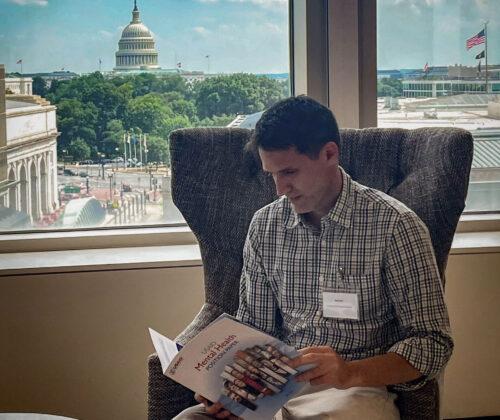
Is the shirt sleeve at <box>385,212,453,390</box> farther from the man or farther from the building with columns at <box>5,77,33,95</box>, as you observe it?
the building with columns at <box>5,77,33,95</box>

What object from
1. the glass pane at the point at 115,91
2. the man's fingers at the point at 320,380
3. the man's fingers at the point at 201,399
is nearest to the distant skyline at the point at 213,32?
the glass pane at the point at 115,91

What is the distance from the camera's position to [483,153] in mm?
3418

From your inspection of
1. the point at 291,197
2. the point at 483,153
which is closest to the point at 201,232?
the point at 291,197

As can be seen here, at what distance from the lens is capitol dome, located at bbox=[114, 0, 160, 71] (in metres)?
3.20

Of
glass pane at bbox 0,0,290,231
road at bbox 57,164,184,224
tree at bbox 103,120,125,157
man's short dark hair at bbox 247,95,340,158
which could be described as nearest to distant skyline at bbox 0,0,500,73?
glass pane at bbox 0,0,290,231

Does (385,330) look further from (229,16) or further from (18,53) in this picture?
(18,53)

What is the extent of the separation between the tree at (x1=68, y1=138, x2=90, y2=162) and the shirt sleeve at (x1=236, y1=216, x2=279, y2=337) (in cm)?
119

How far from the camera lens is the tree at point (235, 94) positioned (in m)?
3.27

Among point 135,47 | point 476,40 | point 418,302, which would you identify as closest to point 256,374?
point 418,302

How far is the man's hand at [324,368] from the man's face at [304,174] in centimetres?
40

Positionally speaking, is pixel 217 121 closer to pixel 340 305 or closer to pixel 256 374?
pixel 340 305

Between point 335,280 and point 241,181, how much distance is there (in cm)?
57


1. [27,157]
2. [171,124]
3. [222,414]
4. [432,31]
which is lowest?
[222,414]

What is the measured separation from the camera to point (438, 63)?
3.33m
